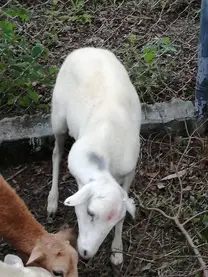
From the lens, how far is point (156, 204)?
177 inches

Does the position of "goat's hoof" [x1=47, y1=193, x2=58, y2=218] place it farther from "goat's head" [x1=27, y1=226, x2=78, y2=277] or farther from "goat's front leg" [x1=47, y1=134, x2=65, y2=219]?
Result: "goat's head" [x1=27, y1=226, x2=78, y2=277]

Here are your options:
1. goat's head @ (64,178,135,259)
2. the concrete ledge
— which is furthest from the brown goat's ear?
the concrete ledge

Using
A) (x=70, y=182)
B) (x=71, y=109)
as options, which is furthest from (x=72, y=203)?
(x=70, y=182)

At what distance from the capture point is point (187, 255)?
13.5 ft

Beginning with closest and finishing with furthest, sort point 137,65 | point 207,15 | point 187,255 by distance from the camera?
point 187,255 < point 207,15 < point 137,65

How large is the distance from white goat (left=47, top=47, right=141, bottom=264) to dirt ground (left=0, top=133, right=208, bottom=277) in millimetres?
116

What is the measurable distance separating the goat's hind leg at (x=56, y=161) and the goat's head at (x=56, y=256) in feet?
2.75

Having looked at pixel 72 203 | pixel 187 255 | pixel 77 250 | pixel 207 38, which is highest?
pixel 207 38

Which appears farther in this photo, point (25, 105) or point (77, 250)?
point (25, 105)

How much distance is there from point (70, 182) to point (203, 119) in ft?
3.34

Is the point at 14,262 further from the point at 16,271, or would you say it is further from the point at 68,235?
the point at 68,235

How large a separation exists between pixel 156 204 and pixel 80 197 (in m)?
1.12

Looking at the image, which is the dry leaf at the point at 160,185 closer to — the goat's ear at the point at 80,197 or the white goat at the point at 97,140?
the white goat at the point at 97,140

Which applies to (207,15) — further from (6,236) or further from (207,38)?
(6,236)
